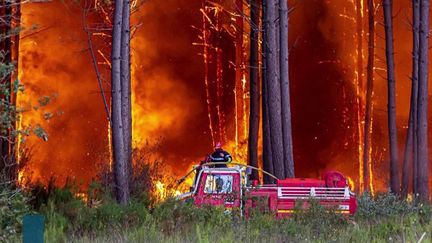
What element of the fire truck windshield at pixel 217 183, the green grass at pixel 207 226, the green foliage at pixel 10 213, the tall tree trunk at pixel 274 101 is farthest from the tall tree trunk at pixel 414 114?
the green foliage at pixel 10 213

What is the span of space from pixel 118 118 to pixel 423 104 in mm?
9444

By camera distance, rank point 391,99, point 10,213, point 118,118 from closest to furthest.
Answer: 1. point 10,213
2. point 118,118
3. point 391,99

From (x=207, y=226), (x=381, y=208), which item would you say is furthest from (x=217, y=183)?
(x=381, y=208)

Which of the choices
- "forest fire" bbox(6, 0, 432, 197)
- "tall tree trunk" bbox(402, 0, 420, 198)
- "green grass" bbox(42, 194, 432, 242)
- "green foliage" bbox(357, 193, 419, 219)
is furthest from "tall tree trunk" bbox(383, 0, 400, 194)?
"green grass" bbox(42, 194, 432, 242)

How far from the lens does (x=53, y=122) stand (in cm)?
2795

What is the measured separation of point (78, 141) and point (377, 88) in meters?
10.7

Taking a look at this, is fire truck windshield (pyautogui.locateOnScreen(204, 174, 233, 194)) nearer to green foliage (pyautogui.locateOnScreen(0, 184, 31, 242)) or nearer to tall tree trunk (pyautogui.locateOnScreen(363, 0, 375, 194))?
green foliage (pyautogui.locateOnScreen(0, 184, 31, 242))

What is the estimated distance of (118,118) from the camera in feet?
50.1

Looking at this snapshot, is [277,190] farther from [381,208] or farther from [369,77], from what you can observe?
[369,77]

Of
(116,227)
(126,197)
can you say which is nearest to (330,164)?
(126,197)

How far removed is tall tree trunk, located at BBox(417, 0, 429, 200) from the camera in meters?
21.5

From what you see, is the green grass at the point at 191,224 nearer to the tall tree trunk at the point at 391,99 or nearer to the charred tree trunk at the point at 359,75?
the tall tree trunk at the point at 391,99

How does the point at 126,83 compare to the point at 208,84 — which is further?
the point at 208,84

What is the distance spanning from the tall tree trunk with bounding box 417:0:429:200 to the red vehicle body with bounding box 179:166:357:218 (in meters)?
6.76
